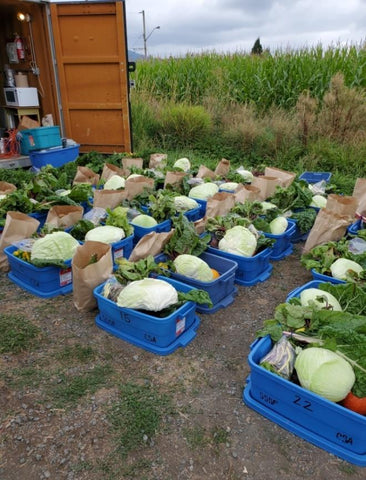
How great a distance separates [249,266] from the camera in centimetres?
347

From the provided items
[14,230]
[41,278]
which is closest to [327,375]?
[41,278]

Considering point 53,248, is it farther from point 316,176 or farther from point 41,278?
point 316,176

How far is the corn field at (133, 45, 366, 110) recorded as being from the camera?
856cm

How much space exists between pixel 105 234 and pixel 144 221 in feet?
1.92

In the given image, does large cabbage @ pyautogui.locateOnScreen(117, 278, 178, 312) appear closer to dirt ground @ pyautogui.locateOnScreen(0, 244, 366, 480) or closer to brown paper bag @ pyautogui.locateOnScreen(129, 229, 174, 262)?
dirt ground @ pyautogui.locateOnScreen(0, 244, 366, 480)

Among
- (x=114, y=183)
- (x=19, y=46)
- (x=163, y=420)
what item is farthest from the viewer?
(x=19, y=46)

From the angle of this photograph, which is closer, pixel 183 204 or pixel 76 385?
pixel 76 385

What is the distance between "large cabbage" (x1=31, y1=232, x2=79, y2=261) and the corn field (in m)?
7.08

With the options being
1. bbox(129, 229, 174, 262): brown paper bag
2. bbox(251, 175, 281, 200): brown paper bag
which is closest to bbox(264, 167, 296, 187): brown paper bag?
bbox(251, 175, 281, 200): brown paper bag

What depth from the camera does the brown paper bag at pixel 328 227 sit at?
12.2ft

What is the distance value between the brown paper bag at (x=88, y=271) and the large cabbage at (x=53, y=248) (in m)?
0.30

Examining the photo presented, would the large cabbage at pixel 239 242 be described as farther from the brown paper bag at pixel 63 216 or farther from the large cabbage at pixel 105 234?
the brown paper bag at pixel 63 216

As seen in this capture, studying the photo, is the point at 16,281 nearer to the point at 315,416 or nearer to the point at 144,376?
the point at 144,376

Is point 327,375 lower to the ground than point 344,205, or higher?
lower
